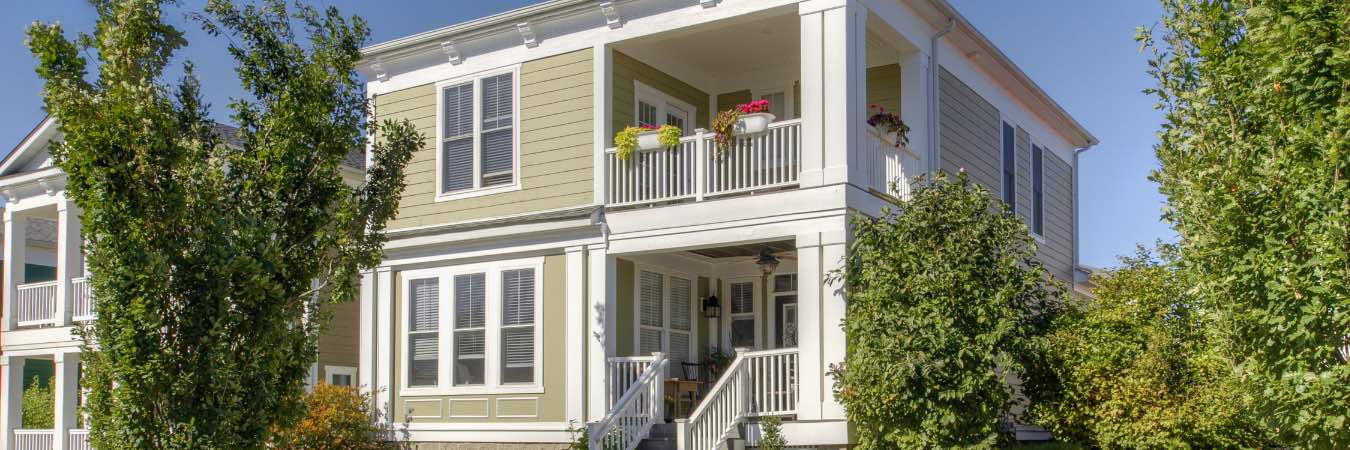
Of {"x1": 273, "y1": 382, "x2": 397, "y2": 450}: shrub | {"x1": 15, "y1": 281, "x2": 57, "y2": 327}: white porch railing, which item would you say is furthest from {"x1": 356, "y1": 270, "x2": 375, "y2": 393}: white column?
{"x1": 15, "y1": 281, "x2": 57, "y2": 327}: white porch railing

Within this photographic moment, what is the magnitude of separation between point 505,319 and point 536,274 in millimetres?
750

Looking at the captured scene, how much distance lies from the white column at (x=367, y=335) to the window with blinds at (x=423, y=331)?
65 cm

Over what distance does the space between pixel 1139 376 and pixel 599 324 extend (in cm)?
637

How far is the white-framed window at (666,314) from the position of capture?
16.8 m

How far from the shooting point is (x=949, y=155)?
1730 cm

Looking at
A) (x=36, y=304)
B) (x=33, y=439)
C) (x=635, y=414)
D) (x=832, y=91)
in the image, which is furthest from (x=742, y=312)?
(x=33, y=439)

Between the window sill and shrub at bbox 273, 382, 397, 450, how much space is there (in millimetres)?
2884

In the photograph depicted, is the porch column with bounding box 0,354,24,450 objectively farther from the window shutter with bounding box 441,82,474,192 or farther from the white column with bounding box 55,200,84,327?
the window shutter with bounding box 441,82,474,192

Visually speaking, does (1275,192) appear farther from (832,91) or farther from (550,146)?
(550,146)

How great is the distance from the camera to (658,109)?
685 inches

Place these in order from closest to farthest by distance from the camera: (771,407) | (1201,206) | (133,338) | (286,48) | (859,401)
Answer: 1. (1201,206)
2. (133,338)
3. (286,48)
4. (859,401)
5. (771,407)

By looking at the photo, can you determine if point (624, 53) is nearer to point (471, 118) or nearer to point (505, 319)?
point (471, 118)

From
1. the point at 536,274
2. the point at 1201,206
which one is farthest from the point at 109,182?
the point at 1201,206

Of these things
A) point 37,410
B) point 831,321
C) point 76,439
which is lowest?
point 76,439
